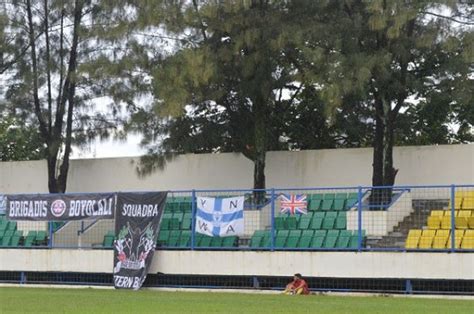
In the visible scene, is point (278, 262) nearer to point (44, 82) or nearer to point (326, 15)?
point (326, 15)

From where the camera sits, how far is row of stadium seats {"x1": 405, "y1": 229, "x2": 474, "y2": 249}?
26.3 m

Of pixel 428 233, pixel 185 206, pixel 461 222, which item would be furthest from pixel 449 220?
pixel 185 206

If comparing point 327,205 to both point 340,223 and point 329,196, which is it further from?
point 340,223

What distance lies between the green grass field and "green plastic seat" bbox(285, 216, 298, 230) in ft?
9.38

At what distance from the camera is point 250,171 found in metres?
38.4

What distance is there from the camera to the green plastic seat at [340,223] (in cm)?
2881

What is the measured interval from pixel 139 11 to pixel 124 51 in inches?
81.8

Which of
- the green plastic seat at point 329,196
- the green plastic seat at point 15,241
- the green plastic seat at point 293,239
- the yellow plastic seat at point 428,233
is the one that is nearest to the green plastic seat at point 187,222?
the green plastic seat at point 293,239

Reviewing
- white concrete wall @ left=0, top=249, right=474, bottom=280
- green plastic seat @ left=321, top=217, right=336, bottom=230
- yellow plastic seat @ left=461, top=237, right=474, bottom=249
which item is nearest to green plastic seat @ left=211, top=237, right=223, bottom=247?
white concrete wall @ left=0, top=249, right=474, bottom=280

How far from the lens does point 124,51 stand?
34.7 meters

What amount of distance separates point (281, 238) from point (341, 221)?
1.75 metres

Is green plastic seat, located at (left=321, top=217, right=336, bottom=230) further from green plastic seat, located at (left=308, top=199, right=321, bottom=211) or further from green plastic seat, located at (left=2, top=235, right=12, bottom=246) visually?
green plastic seat, located at (left=2, top=235, right=12, bottom=246)

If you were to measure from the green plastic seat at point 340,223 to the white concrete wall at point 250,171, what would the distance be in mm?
6552

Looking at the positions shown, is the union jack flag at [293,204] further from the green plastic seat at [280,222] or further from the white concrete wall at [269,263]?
the white concrete wall at [269,263]
